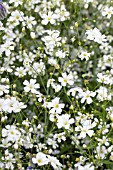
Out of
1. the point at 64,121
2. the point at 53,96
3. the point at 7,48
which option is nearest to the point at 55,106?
the point at 64,121

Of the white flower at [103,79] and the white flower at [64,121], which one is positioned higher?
the white flower at [103,79]

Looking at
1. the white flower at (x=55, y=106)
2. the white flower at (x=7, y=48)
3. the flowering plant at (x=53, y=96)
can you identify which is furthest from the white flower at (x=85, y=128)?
the white flower at (x=7, y=48)

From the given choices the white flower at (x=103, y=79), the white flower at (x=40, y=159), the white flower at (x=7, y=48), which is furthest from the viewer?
the white flower at (x=7, y=48)

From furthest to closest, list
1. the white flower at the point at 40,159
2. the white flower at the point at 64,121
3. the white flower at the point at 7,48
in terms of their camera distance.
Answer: the white flower at the point at 7,48 → the white flower at the point at 64,121 → the white flower at the point at 40,159

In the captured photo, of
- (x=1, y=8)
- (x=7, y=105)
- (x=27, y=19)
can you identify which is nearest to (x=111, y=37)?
(x=27, y=19)

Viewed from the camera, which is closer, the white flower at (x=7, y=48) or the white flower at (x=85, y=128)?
the white flower at (x=85, y=128)

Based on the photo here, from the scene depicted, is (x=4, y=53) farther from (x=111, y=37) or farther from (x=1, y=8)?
(x=111, y=37)

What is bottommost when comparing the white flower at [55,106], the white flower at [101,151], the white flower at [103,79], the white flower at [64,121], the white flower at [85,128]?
the white flower at [101,151]

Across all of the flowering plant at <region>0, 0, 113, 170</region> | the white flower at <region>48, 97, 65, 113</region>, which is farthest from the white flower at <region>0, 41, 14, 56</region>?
the white flower at <region>48, 97, 65, 113</region>

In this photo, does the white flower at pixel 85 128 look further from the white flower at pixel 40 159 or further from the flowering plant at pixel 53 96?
the white flower at pixel 40 159

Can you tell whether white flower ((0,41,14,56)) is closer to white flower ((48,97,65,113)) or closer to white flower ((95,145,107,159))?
white flower ((48,97,65,113))

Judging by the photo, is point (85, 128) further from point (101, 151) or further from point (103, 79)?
point (103, 79)
